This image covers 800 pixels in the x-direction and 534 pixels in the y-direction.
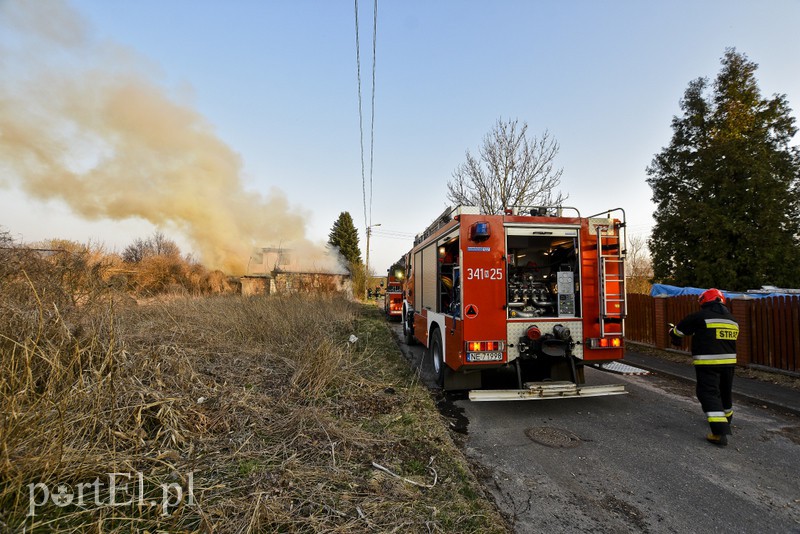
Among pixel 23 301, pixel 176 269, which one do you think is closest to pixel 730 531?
pixel 23 301

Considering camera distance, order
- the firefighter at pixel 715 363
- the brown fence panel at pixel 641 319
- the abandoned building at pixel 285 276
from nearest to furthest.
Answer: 1. the firefighter at pixel 715 363
2. the brown fence panel at pixel 641 319
3. the abandoned building at pixel 285 276

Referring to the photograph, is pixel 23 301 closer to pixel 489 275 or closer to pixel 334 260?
pixel 489 275

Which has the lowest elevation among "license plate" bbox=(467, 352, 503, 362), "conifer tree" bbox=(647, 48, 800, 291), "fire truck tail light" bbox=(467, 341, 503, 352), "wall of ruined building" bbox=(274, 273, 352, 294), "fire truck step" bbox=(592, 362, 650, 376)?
"fire truck step" bbox=(592, 362, 650, 376)

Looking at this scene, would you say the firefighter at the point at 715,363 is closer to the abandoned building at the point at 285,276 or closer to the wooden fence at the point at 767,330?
the wooden fence at the point at 767,330

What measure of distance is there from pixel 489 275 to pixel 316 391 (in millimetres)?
2565

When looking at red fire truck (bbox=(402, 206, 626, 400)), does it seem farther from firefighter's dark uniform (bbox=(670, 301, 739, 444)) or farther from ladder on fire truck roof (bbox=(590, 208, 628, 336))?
firefighter's dark uniform (bbox=(670, 301, 739, 444))

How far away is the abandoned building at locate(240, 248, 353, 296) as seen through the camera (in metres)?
17.4

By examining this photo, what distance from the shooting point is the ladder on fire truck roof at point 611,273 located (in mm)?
4773

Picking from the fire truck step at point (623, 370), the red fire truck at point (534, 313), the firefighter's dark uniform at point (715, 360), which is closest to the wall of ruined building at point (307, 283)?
the red fire truck at point (534, 313)

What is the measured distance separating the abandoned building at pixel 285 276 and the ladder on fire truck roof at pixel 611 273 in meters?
13.3

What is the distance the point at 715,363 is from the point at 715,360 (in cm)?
3

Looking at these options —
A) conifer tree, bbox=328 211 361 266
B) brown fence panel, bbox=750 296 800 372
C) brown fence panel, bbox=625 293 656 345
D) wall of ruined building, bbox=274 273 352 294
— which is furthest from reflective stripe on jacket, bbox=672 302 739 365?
conifer tree, bbox=328 211 361 266

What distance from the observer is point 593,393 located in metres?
4.44

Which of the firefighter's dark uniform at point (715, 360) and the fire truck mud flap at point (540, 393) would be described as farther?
the fire truck mud flap at point (540, 393)
